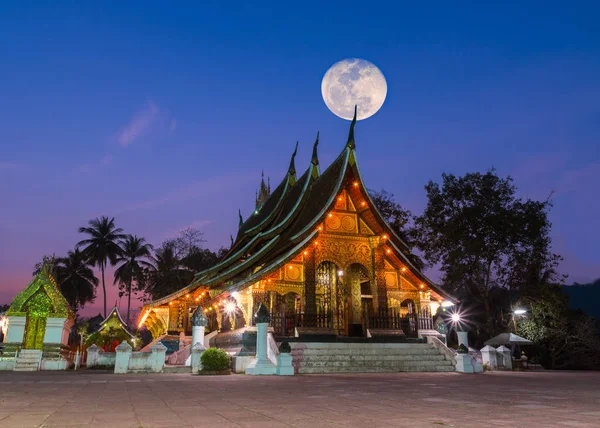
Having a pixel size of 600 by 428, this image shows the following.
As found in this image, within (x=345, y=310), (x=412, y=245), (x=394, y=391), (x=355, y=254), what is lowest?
(x=394, y=391)

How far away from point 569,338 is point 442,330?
40.7 feet

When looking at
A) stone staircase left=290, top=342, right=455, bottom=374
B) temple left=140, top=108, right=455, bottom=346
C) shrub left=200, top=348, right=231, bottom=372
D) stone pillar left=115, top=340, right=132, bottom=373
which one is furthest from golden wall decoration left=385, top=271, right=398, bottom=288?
stone pillar left=115, top=340, right=132, bottom=373

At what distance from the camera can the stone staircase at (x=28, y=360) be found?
14.9 meters

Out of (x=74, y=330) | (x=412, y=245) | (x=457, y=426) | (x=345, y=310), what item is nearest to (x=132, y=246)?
(x=74, y=330)

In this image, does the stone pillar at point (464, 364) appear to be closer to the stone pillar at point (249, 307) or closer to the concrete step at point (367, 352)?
the concrete step at point (367, 352)

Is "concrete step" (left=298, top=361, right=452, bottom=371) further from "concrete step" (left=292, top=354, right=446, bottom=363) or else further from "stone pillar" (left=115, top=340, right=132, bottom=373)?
"stone pillar" (left=115, top=340, right=132, bottom=373)

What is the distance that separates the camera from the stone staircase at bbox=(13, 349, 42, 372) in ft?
49.0

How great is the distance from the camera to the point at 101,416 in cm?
408

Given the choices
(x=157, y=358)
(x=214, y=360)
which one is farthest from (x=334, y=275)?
(x=157, y=358)

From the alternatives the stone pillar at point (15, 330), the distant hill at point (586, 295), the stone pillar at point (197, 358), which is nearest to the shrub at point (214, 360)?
the stone pillar at point (197, 358)

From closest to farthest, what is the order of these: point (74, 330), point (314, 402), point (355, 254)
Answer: point (314, 402) < point (355, 254) < point (74, 330)

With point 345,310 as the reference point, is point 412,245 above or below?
above

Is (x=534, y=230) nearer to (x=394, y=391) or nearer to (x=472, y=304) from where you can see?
(x=472, y=304)

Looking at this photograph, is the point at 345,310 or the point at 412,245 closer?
the point at 345,310
